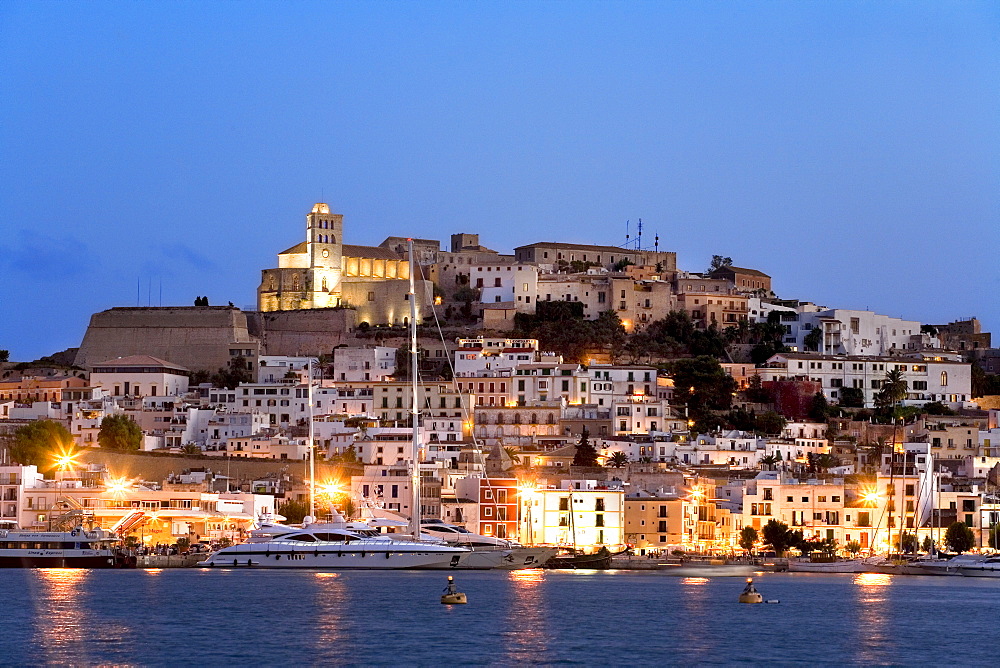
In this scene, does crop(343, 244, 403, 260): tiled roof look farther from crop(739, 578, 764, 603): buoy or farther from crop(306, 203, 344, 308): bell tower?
crop(739, 578, 764, 603): buoy

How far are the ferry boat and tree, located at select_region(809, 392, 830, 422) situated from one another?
37.8 meters

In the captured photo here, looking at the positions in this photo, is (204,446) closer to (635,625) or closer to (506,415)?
(506,415)

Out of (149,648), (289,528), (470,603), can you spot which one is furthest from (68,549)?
(149,648)

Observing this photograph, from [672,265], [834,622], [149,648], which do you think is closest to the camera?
[149,648]

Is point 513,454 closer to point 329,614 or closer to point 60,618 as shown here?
→ point 329,614

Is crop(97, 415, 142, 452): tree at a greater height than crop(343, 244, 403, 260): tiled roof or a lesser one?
lesser

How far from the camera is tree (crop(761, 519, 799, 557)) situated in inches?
2697

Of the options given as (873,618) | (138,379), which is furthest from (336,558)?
(138,379)

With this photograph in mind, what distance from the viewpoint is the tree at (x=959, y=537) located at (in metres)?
67.6

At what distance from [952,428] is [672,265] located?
3241 cm

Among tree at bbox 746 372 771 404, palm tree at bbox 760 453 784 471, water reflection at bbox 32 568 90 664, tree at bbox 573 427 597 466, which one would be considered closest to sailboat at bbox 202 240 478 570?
water reflection at bbox 32 568 90 664

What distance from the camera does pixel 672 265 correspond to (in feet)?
362

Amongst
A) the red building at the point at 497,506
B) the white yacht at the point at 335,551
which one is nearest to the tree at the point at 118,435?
the white yacht at the point at 335,551

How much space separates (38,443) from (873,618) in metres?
42.1
